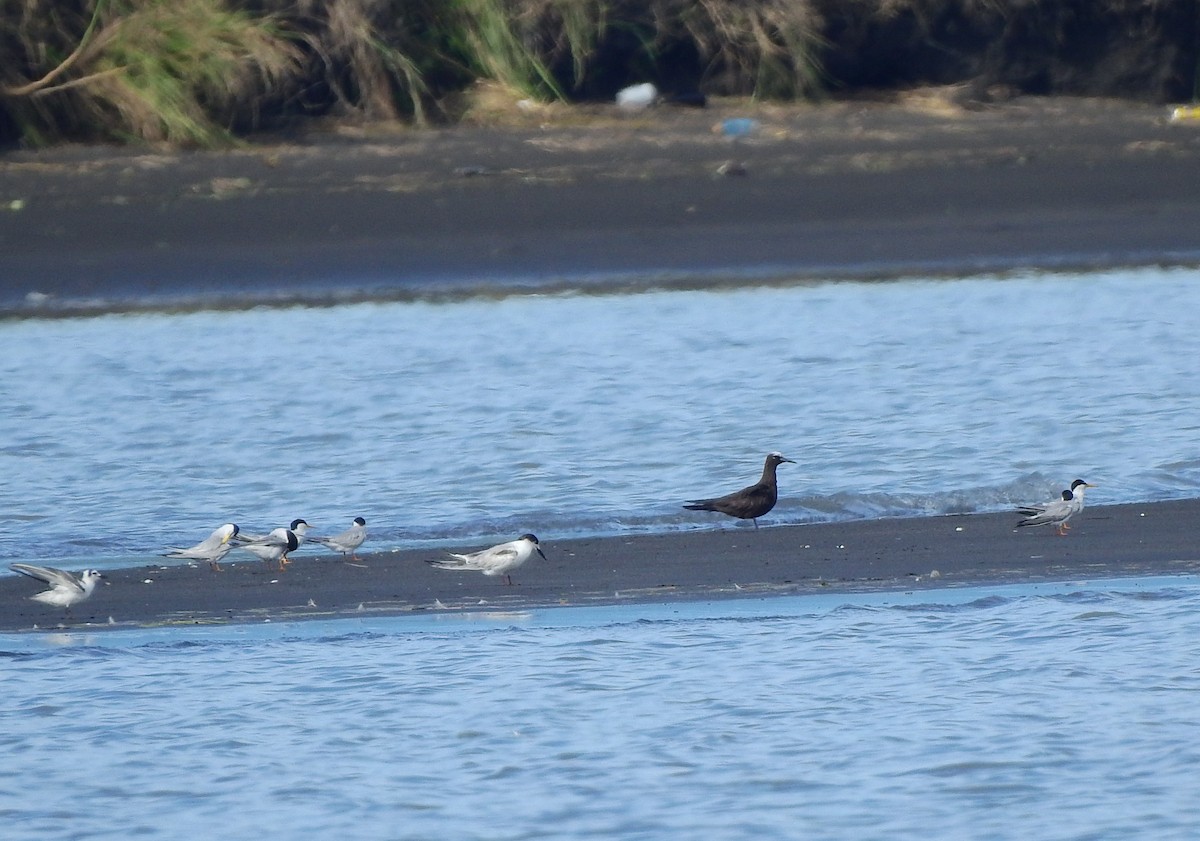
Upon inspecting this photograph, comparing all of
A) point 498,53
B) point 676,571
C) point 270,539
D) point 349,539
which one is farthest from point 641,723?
point 498,53

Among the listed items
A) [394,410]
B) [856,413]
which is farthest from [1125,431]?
[394,410]

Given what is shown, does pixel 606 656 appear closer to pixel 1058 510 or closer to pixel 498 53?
pixel 1058 510

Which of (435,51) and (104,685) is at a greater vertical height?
(435,51)

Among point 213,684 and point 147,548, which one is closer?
point 213,684

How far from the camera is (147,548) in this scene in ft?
26.5

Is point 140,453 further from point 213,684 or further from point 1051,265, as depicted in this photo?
point 1051,265

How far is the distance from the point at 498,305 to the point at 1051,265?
4.07 meters

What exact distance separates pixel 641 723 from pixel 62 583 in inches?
86.7

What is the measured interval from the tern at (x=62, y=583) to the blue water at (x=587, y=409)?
0.80 m

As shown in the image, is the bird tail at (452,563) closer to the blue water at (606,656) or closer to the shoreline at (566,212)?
the blue water at (606,656)

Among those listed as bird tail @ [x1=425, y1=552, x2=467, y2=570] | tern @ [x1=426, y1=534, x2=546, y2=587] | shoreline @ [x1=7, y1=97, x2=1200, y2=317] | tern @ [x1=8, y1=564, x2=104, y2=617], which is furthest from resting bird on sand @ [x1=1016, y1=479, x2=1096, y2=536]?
shoreline @ [x1=7, y1=97, x2=1200, y2=317]

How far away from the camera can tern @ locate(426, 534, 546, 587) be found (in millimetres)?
7102

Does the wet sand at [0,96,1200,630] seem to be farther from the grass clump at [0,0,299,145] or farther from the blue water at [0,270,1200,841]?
the blue water at [0,270,1200,841]

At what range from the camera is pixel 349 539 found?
7.50 meters
